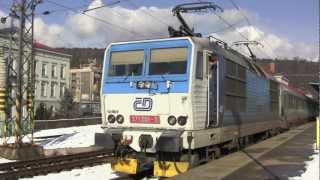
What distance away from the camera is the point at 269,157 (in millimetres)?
15234

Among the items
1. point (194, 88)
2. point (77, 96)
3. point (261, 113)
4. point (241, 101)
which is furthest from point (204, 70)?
point (77, 96)

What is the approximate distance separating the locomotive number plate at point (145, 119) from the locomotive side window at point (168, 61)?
1.09 m

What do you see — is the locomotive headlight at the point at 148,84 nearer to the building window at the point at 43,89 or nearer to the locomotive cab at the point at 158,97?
the locomotive cab at the point at 158,97

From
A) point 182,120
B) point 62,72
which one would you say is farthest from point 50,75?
point 182,120

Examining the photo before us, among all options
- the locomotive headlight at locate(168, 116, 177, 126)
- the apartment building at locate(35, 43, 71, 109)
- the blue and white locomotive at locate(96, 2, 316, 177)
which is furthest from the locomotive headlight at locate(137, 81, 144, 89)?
the apartment building at locate(35, 43, 71, 109)

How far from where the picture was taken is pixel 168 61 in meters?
12.3

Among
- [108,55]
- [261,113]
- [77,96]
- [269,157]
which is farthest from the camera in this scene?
[77,96]

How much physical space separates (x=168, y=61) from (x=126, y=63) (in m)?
1.20

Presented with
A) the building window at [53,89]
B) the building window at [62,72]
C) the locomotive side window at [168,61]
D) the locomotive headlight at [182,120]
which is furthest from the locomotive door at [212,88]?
the building window at [62,72]

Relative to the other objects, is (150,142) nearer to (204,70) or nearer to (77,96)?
(204,70)

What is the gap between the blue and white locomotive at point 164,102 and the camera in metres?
11.9

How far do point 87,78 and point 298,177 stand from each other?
4256 inches

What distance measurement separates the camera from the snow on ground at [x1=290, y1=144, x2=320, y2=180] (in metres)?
11.6

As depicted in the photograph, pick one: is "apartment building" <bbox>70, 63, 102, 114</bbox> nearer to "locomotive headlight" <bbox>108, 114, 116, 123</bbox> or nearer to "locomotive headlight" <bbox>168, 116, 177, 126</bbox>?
"locomotive headlight" <bbox>108, 114, 116, 123</bbox>
